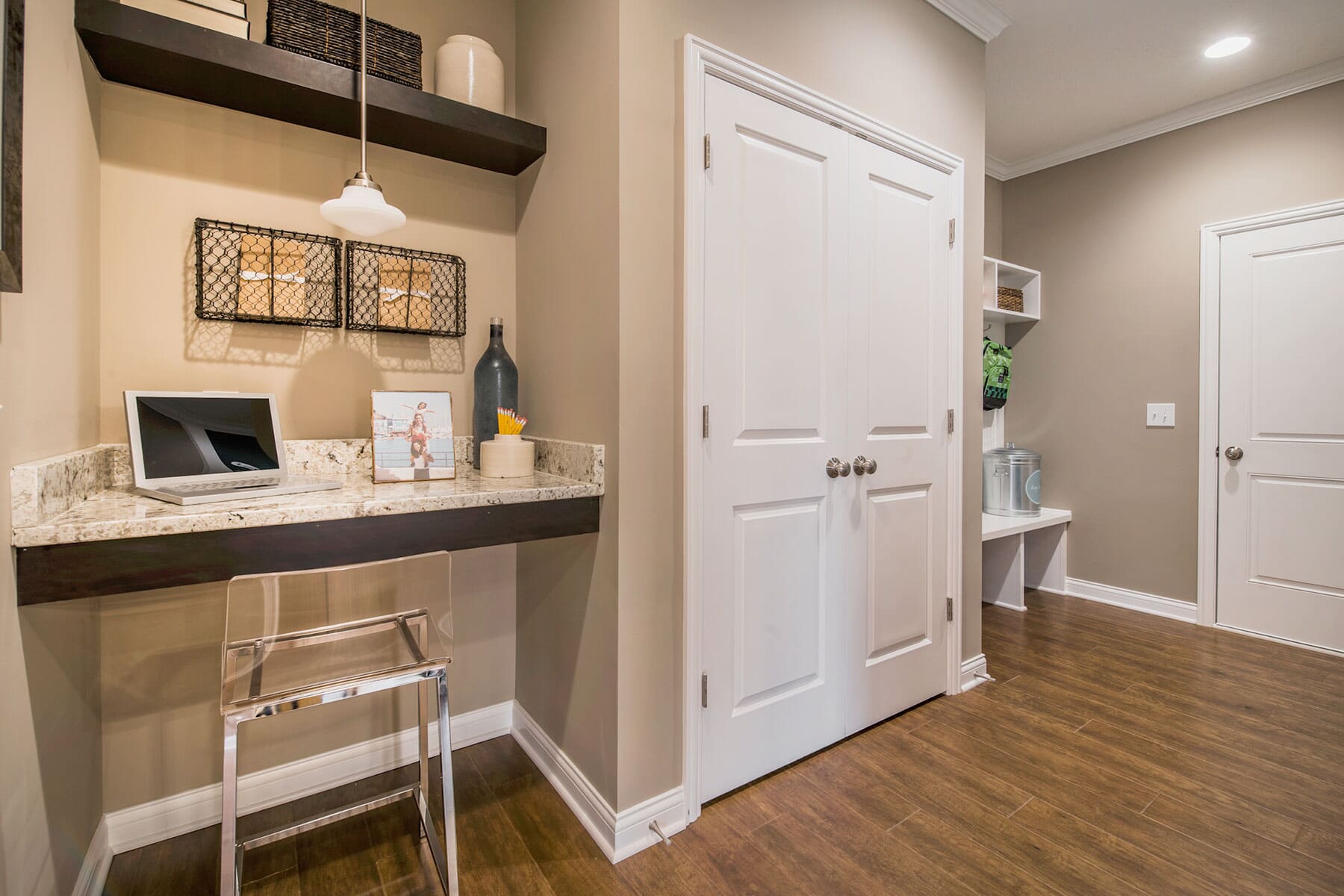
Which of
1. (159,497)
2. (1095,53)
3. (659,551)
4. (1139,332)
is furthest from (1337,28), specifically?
(159,497)

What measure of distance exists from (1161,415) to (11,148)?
171 inches

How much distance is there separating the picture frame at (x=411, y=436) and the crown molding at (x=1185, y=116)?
2.29 m

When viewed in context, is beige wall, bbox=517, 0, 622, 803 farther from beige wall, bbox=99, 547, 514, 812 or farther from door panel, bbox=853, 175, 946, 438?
door panel, bbox=853, 175, 946, 438

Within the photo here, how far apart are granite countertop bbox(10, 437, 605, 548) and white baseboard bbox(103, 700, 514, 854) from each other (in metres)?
0.81

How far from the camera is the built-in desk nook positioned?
102 cm

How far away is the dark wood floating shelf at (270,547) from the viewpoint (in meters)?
1.02

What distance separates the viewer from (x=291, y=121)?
1647 millimetres

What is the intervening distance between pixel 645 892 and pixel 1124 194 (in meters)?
4.09

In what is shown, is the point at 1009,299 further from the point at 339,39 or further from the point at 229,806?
the point at 229,806

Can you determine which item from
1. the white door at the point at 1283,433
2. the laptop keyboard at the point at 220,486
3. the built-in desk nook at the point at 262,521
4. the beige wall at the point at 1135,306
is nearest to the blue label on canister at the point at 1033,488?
the beige wall at the point at 1135,306

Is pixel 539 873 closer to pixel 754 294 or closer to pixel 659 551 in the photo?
pixel 659 551

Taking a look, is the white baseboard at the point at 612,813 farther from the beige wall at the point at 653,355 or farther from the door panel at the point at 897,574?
the door panel at the point at 897,574

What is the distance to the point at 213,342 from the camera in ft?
5.15

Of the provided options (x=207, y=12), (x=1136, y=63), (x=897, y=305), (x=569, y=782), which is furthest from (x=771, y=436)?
(x=1136, y=63)
